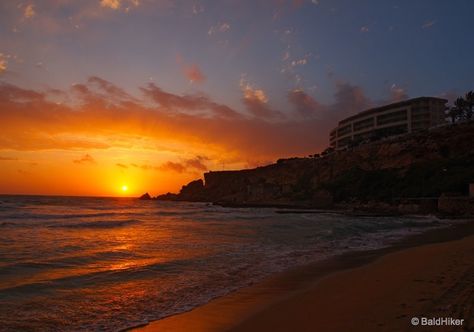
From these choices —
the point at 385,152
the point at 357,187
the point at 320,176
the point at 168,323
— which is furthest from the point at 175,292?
the point at 320,176

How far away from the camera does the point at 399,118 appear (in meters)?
110

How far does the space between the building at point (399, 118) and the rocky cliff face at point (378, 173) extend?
17.3 meters

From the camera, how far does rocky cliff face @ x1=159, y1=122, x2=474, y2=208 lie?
215 feet

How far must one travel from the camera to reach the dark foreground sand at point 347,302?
617cm

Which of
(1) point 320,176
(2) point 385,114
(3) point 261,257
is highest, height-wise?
(2) point 385,114

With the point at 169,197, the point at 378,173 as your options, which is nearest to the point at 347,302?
the point at 378,173

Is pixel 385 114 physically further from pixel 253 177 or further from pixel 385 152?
pixel 253 177

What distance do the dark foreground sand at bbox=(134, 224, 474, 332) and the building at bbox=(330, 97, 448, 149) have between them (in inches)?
3854

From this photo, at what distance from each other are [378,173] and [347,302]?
3006 inches

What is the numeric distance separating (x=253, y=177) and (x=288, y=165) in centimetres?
1495

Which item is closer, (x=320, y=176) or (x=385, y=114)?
(x=320, y=176)

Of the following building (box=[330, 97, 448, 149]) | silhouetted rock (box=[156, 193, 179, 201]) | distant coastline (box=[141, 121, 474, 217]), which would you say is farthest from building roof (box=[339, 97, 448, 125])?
silhouetted rock (box=[156, 193, 179, 201])

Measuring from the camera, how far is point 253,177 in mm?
124000

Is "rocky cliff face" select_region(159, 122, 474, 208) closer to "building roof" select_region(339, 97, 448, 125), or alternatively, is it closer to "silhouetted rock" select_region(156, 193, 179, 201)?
"building roof" select_region(339, 97, 448, 125)
